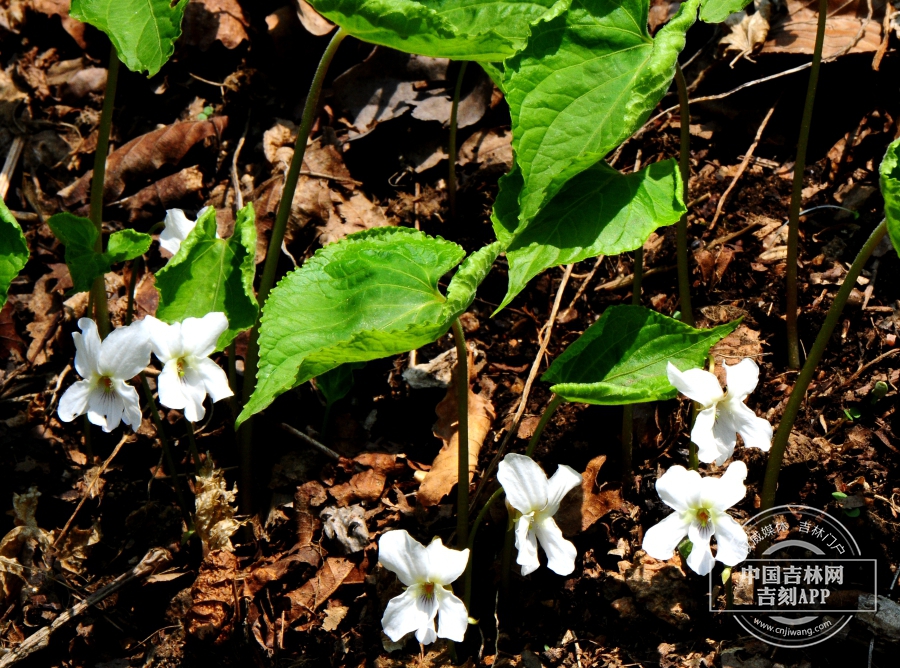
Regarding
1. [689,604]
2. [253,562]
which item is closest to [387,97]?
[253,562]

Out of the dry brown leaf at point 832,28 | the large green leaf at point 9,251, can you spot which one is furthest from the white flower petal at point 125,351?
the dry brown leaf at point 832,28

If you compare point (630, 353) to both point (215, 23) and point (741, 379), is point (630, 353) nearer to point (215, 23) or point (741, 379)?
point (741, 379)

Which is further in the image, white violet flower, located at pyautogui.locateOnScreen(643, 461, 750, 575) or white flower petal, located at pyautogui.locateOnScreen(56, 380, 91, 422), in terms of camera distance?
white flower petal, located at pyautogui.locateOnScreen(56, 380, 91, 422)

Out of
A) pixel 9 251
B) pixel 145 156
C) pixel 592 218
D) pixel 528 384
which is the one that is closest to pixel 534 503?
pixel 592 218

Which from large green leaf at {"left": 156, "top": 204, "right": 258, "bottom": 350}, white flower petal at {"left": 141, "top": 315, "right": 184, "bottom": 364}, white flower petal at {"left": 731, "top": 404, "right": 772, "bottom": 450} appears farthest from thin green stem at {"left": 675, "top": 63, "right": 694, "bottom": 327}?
white flower petal at {"left": 141, "top": 315, "right": 184, "bottom": 364}

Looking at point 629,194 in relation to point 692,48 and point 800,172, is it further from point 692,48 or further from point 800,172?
point 692,48

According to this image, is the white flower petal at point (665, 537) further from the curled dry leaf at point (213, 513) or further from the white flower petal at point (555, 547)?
the curled dry leaf at point (213, 513)

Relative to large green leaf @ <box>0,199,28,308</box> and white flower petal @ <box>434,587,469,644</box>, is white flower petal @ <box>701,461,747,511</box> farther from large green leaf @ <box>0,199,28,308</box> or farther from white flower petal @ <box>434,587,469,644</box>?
large green leaf @ <box>0,199,28,308</box>
